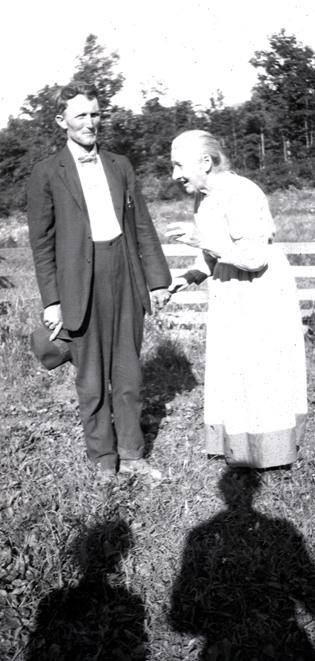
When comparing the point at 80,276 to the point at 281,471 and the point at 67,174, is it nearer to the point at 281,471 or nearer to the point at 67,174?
the point at 67,174

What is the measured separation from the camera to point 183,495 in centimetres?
362

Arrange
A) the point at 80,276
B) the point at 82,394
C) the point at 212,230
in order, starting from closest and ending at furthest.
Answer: the point at 212,230 < the point at 80,276 < the point at 82,394

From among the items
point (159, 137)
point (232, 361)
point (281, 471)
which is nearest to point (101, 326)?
point (232, 361)

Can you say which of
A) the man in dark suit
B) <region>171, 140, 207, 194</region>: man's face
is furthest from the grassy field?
<region>171, 140, 207, 194</region>: man's face

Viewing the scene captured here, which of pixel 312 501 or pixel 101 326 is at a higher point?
pixel 101 326

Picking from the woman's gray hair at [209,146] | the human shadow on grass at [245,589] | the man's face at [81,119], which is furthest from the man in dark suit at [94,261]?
the human shadow on grass at [245,589]

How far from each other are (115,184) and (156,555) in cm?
196

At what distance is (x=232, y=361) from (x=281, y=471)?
806 mm

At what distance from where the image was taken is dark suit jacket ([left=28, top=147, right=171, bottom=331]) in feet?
11.1

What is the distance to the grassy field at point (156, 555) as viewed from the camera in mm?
2600

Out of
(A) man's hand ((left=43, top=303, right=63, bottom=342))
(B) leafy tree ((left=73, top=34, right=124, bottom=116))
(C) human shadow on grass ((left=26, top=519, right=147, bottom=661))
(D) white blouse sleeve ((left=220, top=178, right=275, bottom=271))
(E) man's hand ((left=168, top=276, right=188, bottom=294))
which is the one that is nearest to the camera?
(C) human shadow on grass ((left=26, top=519, right=147, bottom=661))

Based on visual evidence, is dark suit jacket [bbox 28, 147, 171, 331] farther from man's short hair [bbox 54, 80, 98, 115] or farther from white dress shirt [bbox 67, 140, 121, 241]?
man's short hair [bbox 54, 80, 98, 115]

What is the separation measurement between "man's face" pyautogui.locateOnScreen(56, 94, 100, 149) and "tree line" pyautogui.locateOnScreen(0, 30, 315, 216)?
83.7ft

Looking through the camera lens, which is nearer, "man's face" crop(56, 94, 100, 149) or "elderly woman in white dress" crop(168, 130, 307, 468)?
"elderly woman in white dress" crop(168, 130, 307, 468)
